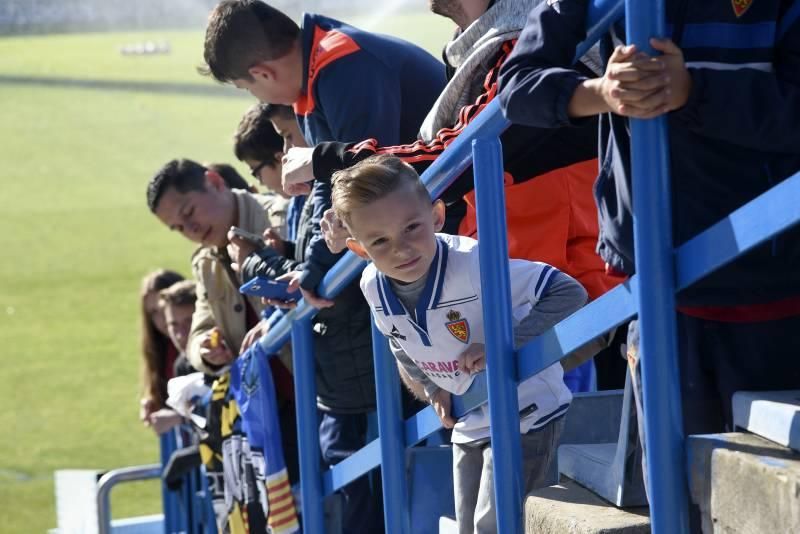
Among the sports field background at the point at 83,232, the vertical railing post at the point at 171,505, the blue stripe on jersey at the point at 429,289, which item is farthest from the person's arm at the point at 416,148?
the sports field background at the point at 83,232

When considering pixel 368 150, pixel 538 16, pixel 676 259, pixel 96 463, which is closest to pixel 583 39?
pixel 538 16

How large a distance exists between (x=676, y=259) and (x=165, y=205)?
2.54 metres

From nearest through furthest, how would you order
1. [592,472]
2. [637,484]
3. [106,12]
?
[637,484] < [592,472] < [106,12]

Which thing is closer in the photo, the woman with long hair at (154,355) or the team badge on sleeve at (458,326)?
the team badge on sleeve at (458,326)

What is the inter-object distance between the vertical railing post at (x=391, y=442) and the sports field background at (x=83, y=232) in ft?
21.9

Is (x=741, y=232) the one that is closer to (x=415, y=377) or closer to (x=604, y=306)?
(x=604, y=306)

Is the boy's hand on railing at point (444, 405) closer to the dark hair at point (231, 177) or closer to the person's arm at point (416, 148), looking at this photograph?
the person's arm at point (416, 148)

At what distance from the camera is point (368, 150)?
230cm

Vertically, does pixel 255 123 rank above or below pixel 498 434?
above

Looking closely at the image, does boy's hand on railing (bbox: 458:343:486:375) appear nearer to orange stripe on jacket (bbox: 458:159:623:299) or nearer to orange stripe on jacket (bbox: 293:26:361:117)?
orange stripe on jacket (bbox: 458:159:623:299)

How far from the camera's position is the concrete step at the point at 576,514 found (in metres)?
1.63

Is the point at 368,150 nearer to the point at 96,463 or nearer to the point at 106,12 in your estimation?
the point at 96,463

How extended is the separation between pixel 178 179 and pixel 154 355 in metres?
1.35

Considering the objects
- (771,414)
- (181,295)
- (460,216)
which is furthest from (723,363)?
(181,295)
